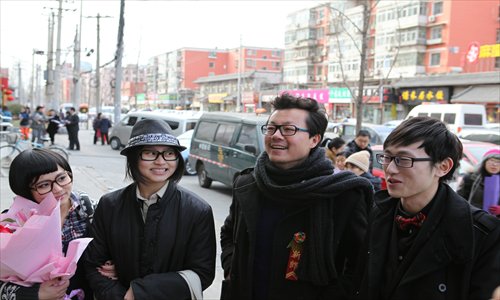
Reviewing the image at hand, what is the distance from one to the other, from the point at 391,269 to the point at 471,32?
41372 mm

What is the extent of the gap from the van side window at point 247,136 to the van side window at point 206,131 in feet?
4.50

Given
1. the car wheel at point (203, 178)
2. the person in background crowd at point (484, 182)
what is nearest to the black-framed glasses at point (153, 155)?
the person in background crowd at point (484, 182)

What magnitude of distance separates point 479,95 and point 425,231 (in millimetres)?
29011

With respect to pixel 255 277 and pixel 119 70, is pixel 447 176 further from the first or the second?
pixel 119 70

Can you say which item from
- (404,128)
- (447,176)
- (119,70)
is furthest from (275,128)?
(119,70)

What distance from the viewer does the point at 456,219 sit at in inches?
72.0

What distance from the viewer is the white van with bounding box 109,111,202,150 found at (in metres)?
17.8

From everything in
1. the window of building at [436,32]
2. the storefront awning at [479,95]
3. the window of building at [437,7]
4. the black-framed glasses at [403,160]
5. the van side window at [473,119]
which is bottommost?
the black-framed glasses at [403,160]

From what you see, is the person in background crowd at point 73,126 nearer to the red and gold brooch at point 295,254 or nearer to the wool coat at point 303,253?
the wool coat at point 303,253

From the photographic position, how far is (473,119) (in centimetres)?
2017

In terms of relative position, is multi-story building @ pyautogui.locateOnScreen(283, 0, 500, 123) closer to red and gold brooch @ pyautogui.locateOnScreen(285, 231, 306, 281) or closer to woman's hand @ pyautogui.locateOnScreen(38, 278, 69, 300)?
red and gold brooch @ pyautogui.locateOnScreen(285, 231, 306, 281)

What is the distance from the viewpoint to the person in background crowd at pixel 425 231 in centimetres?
179

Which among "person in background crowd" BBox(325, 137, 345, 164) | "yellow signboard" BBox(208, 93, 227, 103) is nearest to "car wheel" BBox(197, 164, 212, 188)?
"person in background crowd" BBox(325, 137, 345, 164)

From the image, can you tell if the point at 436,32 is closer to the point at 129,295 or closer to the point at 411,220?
the point at 411,220
